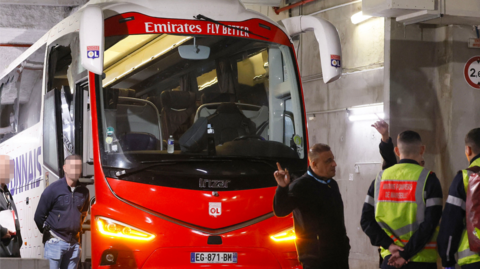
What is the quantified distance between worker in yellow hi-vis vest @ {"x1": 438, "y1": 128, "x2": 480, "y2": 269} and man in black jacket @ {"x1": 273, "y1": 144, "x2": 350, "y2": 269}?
28.5 inches

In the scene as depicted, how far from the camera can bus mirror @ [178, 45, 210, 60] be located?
616cm

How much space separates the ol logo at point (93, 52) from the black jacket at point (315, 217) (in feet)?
6.76

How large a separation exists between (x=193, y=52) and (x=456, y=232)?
3092 mm

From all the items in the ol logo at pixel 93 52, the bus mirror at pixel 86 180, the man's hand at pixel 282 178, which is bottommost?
the man's hand at pixel 282 178

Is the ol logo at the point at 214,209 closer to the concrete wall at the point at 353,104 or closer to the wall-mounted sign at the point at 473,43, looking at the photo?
the wall-mounted sign at the point at 473,43

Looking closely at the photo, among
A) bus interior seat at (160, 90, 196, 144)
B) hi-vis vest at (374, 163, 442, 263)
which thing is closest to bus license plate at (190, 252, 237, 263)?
bus interior seat at (160, 90, 196, 144)

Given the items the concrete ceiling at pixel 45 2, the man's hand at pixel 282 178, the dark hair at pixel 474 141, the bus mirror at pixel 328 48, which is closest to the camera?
the man's hand at pixel 282 178

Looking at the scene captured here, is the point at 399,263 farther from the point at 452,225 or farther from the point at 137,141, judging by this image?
the point at 137,141

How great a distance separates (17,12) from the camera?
17.7 m

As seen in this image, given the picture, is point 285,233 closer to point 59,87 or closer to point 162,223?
point 162,223

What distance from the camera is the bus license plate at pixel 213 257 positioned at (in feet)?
17.8

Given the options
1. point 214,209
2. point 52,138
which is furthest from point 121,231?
point 52,138

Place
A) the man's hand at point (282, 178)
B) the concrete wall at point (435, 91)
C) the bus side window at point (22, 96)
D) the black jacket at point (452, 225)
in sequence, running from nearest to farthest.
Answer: the man's hand at point (282, 178) → the black jacket at point (452, 225) → the bus side window at point (22, 96) → the concrete wall at point (435, 91)

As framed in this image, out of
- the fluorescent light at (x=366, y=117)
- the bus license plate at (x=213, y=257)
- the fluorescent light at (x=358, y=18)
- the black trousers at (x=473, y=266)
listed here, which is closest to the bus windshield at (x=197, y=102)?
the bus license plate at (x=213, y=257)
